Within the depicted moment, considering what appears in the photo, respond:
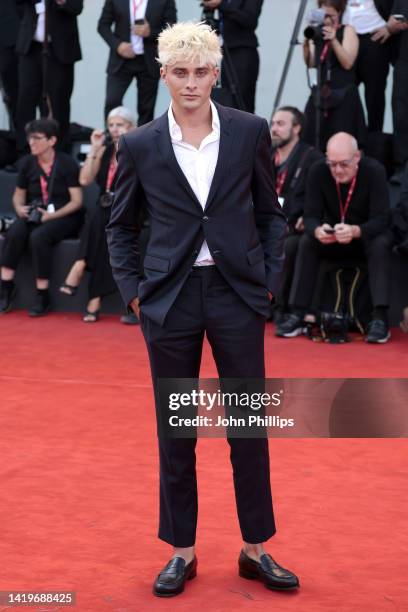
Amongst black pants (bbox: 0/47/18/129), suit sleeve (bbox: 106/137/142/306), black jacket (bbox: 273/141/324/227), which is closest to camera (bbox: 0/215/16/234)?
black pants (bbox: 0/47/18/129)

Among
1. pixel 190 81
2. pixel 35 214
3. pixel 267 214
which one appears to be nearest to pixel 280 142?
pixel 35 214

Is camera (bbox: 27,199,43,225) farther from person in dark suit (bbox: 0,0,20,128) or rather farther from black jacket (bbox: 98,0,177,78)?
person in dark suit (bbox: 0,0,20,128)

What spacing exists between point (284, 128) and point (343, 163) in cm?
70

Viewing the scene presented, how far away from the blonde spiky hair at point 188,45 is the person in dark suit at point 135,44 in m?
5.27

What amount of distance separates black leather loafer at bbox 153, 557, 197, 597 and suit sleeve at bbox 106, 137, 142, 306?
759 mm

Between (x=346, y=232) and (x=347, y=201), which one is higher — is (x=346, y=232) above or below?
below

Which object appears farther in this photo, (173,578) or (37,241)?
(37,241)

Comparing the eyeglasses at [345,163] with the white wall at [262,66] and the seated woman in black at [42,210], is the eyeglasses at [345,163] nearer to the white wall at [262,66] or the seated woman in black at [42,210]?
the seated woman in black at [42,210]

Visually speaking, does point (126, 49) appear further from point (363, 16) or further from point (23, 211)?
point (363, 16)

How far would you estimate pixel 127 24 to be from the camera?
8.45 m

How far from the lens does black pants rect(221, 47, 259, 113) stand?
8.45 meters

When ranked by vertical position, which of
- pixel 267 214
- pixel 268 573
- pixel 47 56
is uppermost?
pixel 267 214

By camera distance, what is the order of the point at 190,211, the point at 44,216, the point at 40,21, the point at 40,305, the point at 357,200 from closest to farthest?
the point at 190,211
the point at 357,200
the point at 40,305
the point at 44,216
the point at 40,21

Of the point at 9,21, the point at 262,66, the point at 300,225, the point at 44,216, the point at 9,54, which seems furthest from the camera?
the point at 262,66
